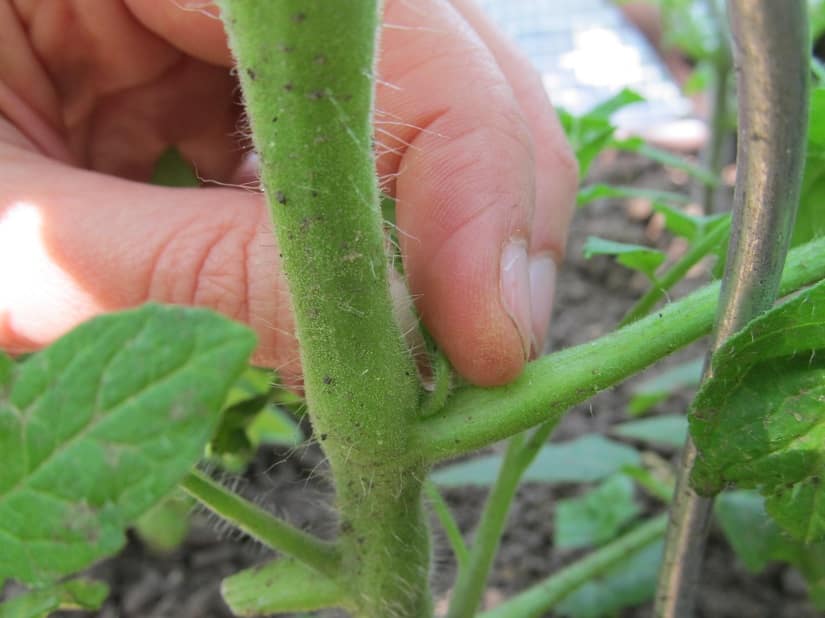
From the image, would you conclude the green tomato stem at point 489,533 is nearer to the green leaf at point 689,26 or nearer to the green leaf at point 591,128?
the green leaf at point 591,128

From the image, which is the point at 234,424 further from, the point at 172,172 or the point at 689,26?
the point at 689,26

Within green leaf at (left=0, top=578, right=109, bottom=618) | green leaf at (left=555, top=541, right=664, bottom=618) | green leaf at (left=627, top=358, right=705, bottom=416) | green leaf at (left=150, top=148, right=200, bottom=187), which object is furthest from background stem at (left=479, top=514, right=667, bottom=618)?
green leaf at (left=150, top=148, right=200, bottom=187)

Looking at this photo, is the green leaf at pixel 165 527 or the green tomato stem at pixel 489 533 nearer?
the green tomato stem at pixel 489 533

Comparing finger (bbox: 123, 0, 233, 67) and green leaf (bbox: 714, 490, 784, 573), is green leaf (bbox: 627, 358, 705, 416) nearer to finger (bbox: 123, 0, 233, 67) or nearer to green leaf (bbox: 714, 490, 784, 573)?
green leaf (bbox: 714, 490, 784, 573)

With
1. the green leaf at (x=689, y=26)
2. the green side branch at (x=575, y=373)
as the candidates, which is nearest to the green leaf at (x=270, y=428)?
the green side branch at (x=575, y=373)

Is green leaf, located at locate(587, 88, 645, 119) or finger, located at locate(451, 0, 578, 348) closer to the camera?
finger, located at locate(451, 0, 578, 348)

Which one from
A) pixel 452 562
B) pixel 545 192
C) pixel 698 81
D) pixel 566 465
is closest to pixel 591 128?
pixel 545 192
